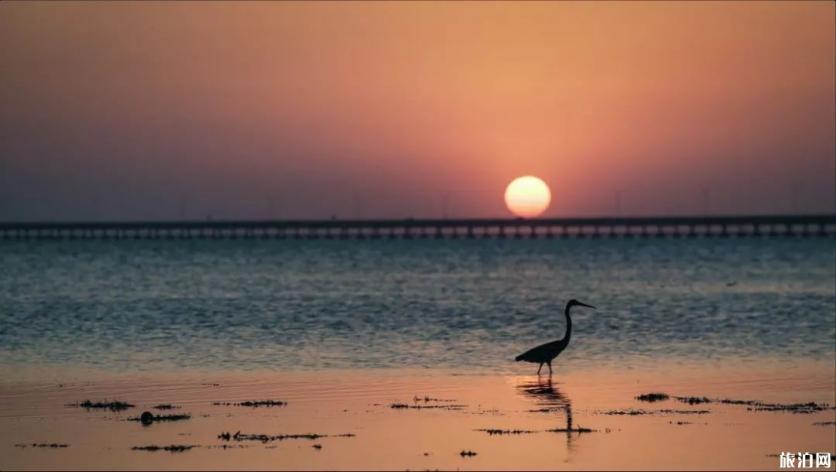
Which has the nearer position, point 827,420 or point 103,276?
point 827,420

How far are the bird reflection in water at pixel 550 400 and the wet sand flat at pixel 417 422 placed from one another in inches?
1.2

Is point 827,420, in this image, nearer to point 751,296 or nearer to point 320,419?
point 320,419

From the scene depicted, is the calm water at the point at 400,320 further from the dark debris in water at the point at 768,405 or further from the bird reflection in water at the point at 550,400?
the dark debris in water at the point at 768,405

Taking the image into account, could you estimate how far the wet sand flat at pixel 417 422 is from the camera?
15414 mm

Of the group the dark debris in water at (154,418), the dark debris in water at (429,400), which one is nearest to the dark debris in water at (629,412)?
the dark debris in water at (429,400)

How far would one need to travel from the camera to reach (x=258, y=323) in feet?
135

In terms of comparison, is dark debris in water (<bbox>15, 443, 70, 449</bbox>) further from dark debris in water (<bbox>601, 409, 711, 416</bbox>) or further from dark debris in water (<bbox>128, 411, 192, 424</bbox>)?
dark debris in water (<bbox>601, 409, 711, 416</bbox>)

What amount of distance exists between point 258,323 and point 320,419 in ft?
74.4

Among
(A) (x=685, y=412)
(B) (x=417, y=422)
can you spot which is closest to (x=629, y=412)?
(A) (x=685, y=412)

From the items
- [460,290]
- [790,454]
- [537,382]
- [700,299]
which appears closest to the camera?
[790,454]

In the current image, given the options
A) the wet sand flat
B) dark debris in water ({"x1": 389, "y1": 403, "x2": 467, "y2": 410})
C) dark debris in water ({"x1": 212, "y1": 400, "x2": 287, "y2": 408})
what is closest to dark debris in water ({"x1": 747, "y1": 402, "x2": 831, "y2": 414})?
the wet sand flat

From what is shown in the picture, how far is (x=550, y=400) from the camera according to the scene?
20.6 metres

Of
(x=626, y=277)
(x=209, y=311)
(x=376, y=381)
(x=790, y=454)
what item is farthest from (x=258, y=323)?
(x=626, y=277)

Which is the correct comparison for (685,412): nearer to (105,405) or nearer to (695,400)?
(695,400)
